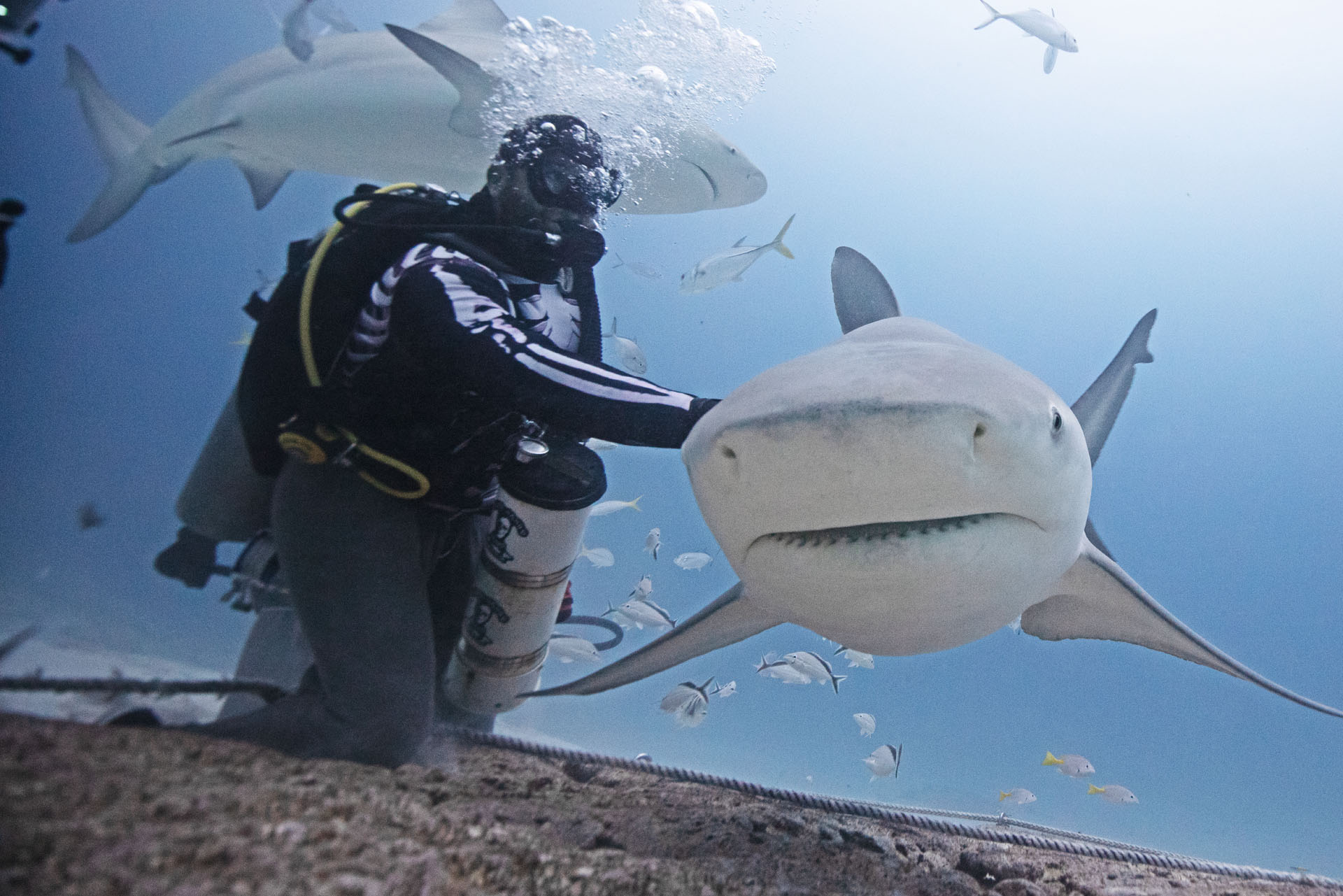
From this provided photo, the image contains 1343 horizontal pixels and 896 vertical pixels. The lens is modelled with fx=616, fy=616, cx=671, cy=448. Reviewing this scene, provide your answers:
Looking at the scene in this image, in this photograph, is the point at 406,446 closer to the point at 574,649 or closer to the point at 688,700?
the point at 574,649

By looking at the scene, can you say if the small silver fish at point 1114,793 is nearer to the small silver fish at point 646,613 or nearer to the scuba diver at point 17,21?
the small silver fish at point 646,613

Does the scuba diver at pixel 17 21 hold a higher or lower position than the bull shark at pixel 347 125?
higher

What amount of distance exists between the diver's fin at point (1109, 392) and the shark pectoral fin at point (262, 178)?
7371mm

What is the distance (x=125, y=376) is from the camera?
70.3 meters

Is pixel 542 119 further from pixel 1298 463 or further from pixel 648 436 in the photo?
pixel 1298 463

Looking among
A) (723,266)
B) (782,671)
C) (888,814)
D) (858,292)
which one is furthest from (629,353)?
(888,814)

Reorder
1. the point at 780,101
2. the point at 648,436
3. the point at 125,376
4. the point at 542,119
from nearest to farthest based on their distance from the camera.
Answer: the point at 648,436, the point at 542,119, the point at 780,101, the point at 125,376

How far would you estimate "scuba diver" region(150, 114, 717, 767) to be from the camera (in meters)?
1.54

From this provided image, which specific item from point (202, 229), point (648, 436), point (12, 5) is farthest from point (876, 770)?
point (202, 229)

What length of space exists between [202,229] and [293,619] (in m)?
89.8

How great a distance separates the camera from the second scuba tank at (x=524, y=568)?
7.16ft

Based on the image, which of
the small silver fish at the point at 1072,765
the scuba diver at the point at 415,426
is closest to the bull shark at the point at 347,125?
the scuba diver at the point at 415,426

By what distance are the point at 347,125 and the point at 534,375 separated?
5645 millimetres

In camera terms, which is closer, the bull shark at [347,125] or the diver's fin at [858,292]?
the diver's fin at [858,292]
